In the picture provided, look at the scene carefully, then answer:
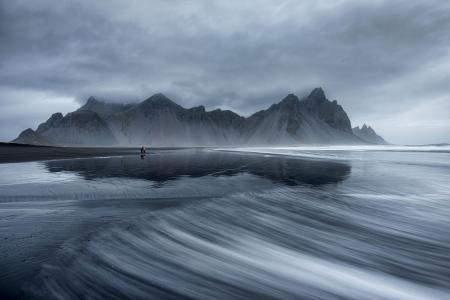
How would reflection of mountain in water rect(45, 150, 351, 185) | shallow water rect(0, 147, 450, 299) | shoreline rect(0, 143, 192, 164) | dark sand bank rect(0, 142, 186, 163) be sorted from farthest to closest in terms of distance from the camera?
dark sand bank rect(0, 142, 186, 163) → shoreline rect(0, 143, 192, 164) → reflection of mountain in water rect(45, 150, 351, 185) → shallow water rect(0, 147, 450, 299)

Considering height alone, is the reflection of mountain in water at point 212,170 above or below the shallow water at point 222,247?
above

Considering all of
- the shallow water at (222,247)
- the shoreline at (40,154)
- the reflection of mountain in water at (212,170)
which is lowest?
the shallow water at (222,247)

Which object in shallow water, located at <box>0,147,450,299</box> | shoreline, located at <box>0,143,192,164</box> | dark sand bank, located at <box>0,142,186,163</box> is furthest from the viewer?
dark sand bank, located at <box>0,142,186,163</box>

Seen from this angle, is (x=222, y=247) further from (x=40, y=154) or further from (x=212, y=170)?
(x=40, y=154)

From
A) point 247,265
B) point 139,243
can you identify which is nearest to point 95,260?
point 139,243

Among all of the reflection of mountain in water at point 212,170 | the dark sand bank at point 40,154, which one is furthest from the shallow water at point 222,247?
the dark sand bank at point 40,154

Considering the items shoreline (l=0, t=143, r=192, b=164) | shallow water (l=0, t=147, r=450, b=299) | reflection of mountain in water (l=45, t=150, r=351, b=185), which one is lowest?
shallow water (l=0, t=147, r=450, b=299)

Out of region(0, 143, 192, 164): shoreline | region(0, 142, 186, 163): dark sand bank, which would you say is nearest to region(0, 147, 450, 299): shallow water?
region(0, 143, 192, 164): shoreline

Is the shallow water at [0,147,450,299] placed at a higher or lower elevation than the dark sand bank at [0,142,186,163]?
lower

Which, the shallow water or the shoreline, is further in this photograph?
the shoreline

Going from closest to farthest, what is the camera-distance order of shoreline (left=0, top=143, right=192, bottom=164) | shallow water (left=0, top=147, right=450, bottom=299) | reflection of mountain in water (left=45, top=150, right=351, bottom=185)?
shallow water (left=0, top=147, right=450, bottom=299) → reflection of mountain in water (left=45, top=150, right=351, bottom=185) → shoreline (left=0, top=143, right=192, bottom=164)

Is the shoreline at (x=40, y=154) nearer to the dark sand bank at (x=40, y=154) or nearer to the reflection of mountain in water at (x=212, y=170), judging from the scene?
the dark sand bank at (x=40, y=154)

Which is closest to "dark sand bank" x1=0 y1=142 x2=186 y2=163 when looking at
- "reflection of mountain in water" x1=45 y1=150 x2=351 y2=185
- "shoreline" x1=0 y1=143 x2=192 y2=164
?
"shoreline" x1=0 y1=143 x2=192 y2=164

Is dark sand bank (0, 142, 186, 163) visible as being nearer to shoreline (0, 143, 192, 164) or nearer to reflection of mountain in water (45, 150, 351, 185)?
shoreline (0, 143, 192, 164)
